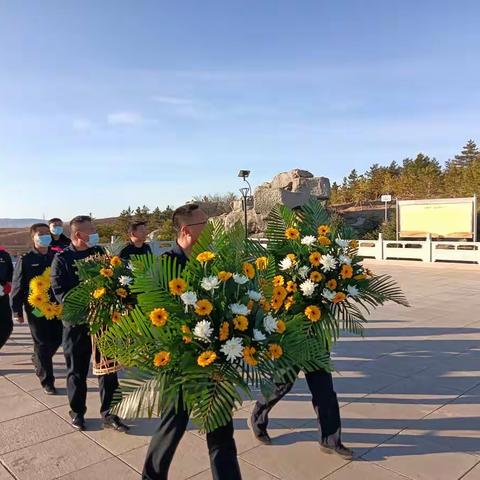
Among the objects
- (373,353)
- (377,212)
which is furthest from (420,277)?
(377,212)

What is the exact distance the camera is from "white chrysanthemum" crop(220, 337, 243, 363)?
6.89 feet

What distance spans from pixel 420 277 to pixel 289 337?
1295cm

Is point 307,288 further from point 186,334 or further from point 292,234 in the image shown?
point 186,334

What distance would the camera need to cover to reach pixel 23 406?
14.7 ft

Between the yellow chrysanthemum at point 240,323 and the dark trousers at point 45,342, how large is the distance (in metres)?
3.51

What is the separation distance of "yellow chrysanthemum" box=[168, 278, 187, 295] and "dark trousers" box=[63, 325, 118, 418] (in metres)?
2.03

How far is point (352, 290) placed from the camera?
3.25 metres

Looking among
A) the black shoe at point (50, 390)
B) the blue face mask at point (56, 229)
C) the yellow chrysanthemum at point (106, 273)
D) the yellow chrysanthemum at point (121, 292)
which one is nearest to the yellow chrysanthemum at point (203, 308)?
the yellow chrysanthemum at point (121, 292)

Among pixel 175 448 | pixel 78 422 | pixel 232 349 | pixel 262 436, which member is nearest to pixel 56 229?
pixel 78 422

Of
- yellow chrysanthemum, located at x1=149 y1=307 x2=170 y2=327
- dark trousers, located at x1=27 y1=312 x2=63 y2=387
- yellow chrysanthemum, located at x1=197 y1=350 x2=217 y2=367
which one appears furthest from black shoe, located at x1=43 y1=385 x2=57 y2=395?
yellow chrysanthemum, located at x1=197 y1=350 x2=217 y2=367

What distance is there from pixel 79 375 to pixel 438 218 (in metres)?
18.3

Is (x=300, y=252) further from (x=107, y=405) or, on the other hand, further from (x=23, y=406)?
(x=23, y=406)

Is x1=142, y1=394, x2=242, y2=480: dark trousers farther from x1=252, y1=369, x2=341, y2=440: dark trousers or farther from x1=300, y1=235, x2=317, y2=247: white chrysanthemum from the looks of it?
x1=300, y1=235, x2=317, y2=247: white chrysanthemum

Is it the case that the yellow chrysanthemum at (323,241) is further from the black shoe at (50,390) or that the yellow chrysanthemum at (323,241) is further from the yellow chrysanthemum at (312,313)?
the black shoe at (50,390)
